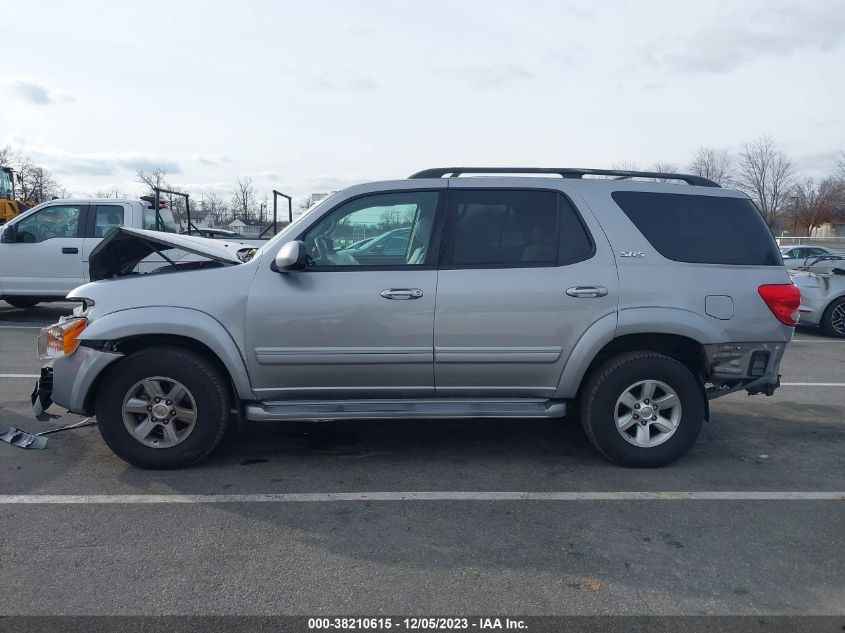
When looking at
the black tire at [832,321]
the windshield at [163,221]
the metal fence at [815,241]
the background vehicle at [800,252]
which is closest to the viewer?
the windshield at [163,221]

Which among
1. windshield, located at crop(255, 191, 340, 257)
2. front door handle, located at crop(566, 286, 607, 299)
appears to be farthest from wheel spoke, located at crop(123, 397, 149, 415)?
front door handle, located at crop(566, 286, 607, 299)

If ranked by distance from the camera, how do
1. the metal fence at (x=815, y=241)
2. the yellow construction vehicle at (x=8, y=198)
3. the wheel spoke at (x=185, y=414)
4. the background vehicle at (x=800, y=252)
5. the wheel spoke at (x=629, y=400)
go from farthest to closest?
the metal fence at (x=815, y=241), the background vehicle at (x=800, y=252), the yellow construction vehicle at (x=8, y=198), the wheel spoke at (x=629, y=400), the wheel spoke at (x=185, y=414)

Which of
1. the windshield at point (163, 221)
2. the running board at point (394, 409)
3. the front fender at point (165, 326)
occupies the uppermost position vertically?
the windshield at point (163, 221)

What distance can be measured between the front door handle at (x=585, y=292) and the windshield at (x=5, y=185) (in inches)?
957

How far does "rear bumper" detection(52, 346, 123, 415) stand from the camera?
14.6 feet

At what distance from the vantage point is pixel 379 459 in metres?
4.88

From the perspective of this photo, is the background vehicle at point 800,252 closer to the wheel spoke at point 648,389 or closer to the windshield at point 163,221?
the windshield at point 163,221

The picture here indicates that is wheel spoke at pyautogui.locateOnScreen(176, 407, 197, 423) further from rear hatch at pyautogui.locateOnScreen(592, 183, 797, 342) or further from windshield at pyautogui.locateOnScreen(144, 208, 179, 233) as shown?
windshield at pyautogui.locateOnScreen(144, 208, 179, 233)

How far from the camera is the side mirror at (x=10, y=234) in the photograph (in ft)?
35.7

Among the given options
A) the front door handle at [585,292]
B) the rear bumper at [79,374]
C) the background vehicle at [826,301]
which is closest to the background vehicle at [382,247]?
the front door handle at [585,292]

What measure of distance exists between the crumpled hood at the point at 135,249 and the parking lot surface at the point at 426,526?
1.31 metres

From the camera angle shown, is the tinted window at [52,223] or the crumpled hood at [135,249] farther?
the tinted window at [52,223]

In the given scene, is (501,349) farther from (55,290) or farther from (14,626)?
(55,290)

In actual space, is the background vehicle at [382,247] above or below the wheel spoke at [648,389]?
above
